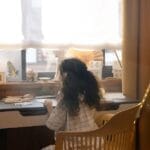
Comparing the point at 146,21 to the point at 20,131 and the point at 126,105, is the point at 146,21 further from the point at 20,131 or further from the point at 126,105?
the point at 20,131

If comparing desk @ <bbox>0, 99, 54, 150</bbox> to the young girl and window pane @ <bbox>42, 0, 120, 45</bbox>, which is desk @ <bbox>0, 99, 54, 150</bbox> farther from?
window pane @ <bbox>42, 0, 120, 45</bbox>

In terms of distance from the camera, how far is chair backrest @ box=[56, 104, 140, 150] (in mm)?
1824

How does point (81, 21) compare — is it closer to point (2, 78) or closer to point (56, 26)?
point (56, 26)

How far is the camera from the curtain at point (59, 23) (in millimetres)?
2586

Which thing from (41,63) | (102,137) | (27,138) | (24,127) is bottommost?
(27,138)

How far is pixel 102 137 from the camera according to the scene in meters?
1.85

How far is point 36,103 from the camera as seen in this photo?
245 centimetres

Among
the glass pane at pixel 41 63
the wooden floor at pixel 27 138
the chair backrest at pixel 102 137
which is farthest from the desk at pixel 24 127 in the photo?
the chair backrest at pixel 102 137

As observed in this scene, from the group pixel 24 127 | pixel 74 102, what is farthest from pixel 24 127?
pixel 74 102

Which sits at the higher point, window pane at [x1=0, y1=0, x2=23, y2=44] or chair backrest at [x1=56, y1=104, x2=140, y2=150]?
window pane at [x1=0, y1=0, x2=23, y2=44]

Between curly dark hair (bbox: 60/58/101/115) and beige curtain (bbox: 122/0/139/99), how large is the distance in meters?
0.61

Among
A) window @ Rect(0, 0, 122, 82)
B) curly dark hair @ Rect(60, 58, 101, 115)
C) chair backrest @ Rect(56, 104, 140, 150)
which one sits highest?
window @ Rect(0, 0, 122, 82)

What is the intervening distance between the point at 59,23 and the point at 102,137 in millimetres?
1117

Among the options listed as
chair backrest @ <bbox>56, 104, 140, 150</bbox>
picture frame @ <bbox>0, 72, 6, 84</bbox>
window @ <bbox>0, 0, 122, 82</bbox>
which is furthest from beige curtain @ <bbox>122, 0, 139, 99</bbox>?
picture frame @ <bbox>0, 72, 6, 84</bbox>
